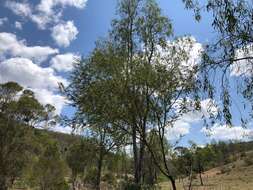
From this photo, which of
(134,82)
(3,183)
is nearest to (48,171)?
(3,183)

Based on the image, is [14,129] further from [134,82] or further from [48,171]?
[134,82]

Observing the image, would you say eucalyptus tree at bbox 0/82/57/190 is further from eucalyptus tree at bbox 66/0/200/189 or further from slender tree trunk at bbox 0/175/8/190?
eucalyptus tree at bbox 66/0/200/189

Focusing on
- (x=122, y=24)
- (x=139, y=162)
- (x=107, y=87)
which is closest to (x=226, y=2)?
(x=107, y=87)

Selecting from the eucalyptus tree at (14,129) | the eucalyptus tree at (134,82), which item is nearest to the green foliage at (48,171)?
the eucalyptus tree at (14,129)

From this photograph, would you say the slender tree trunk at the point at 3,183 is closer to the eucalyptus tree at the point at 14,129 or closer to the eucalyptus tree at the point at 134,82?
the eucalyptus tree at the point at 14,129

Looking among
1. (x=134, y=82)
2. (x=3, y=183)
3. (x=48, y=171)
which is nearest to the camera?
(x=134, y=82)

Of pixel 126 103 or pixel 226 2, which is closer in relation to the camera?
pixel 226 2

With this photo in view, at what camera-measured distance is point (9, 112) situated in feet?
135

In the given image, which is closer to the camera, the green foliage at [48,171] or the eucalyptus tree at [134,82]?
the eucalyptus tree at [134,82]

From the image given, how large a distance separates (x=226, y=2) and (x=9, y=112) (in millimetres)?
34821

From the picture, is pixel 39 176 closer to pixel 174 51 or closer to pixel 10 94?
pixel 10 94

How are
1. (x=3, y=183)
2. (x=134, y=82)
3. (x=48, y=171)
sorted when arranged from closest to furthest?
(x=134, y=82) → (x=3, y=183) → (x=48, y=171)

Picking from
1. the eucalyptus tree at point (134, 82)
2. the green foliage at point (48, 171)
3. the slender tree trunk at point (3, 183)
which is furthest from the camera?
the green foliage at point (48, 171)

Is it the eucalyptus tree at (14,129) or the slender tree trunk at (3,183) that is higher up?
the eucalyptus tree at (14,129)
